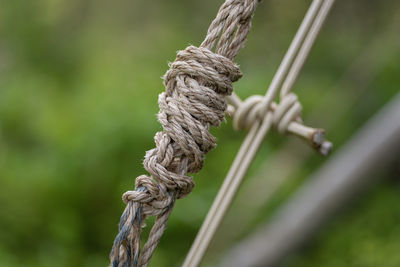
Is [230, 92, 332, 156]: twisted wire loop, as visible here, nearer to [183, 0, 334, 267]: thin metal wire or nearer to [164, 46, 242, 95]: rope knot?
[183, 0, 334, 267]: thin metal wire

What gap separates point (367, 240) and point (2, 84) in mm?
2048

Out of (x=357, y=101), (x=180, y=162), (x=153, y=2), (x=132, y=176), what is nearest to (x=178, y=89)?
(x=180, y=162)

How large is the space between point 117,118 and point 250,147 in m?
1.51

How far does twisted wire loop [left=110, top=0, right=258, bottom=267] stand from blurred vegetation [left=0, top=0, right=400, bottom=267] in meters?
1.28

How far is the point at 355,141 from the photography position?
1.95 meters

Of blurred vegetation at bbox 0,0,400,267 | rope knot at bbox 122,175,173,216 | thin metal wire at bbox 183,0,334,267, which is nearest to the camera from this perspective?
rope knot at bbox 122,175,173,216

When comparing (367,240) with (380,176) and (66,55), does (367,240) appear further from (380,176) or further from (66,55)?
(66,55)

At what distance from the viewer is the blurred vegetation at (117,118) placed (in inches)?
67.6

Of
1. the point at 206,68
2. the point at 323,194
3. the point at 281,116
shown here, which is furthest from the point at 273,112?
the point at 323,194

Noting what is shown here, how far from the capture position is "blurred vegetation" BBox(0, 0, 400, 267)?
172 cm

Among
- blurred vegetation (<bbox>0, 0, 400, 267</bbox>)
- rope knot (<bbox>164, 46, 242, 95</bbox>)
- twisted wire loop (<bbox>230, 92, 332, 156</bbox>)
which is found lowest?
blurred vegetation (<bbox>0, 0, 400, 267</bbox>)

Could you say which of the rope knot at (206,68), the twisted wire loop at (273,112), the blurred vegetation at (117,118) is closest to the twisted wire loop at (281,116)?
the twisted wire loop at (273,112)

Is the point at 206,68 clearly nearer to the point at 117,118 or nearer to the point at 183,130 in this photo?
the point at 183,130

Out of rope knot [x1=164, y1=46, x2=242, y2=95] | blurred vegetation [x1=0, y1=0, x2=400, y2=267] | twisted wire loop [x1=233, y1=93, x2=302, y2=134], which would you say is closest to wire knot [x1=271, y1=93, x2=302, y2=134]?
twisted wire loop [x1=233, y1=93, x2=302, y2=134]
